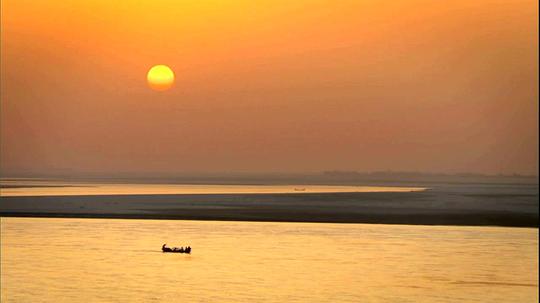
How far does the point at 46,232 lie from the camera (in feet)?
139

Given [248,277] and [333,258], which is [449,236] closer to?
[333,258]

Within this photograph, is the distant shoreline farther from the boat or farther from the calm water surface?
the boat

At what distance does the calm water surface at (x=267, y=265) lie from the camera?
23.7 metres

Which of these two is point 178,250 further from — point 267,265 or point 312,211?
point 312,211

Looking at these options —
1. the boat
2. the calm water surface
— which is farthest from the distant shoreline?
the boat

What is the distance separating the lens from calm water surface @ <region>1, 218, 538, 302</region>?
23.7m

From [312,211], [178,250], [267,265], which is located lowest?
[267,265]

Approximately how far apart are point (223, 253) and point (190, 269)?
4097 millimetres

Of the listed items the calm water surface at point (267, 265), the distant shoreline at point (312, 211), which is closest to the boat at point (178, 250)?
the calm water surface at point (267, 265)

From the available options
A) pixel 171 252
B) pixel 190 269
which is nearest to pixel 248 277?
pixel 190 269

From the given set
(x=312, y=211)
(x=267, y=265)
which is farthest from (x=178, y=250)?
(x=312, y=211)

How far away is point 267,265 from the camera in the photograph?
95.4 ft

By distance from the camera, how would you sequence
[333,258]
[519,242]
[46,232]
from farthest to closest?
[46,232] < [519,242] < [333,258]

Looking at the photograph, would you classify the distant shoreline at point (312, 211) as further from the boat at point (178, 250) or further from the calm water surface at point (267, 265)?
the boat at point (178, 250)
